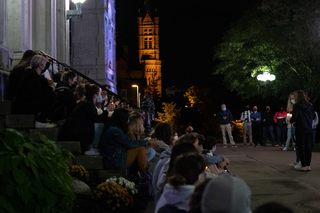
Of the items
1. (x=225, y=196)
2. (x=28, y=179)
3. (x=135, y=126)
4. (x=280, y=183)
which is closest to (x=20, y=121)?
(x=135, y=126)

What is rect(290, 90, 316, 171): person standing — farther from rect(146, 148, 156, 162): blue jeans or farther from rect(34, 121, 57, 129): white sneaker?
rect(34, 121, 57, 129): white sneaker

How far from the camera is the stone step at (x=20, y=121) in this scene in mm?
7012

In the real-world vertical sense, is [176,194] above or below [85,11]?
below

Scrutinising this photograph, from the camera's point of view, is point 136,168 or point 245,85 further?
point 245,85

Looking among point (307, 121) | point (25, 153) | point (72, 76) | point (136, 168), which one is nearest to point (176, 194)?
point (25, 153)

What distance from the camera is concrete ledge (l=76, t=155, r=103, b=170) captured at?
693 centimetres

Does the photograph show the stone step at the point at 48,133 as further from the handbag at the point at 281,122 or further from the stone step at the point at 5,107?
the handbag at the point at 281,122

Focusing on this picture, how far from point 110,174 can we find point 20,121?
6.35 feet

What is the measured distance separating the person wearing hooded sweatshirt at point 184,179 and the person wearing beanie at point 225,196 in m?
0.87

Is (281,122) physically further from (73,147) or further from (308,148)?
(73,147)

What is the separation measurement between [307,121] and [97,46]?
1829 centimetres

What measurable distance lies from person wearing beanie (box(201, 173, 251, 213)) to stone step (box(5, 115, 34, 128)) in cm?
558

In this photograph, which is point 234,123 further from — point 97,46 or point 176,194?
point 176,194

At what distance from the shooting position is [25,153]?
355 centimetres
